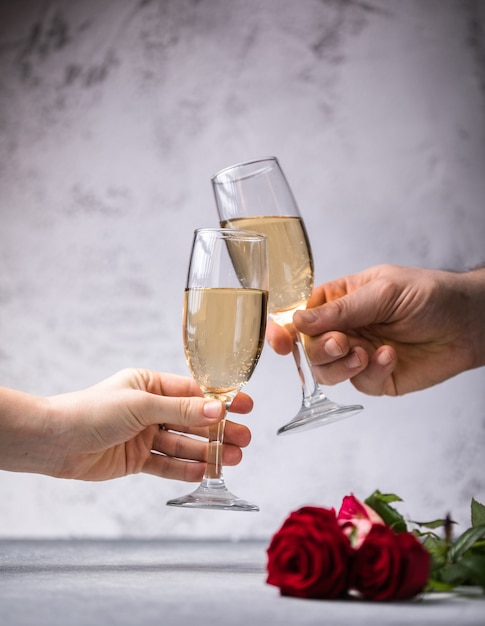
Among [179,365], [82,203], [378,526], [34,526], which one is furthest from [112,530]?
[378,526]

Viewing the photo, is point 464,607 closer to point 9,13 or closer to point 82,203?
point 82,203

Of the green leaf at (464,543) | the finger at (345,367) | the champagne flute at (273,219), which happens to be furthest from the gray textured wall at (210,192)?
the green leaf at (464,543)

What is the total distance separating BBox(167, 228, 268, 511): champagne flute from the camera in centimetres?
124

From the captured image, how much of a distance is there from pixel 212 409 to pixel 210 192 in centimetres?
179

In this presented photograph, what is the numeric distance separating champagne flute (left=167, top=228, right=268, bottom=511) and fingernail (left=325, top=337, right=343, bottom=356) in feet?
1.46

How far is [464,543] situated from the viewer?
939 mm

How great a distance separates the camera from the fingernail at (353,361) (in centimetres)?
179

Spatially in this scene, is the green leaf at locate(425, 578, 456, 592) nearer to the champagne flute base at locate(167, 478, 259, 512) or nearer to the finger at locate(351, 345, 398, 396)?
the champagne flute base at locate(167, 478, 259, 512)

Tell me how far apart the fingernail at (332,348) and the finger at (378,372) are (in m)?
0.12

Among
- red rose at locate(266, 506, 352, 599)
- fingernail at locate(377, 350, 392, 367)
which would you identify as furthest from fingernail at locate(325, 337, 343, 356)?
red rose at locate(266, 506, 352, 599)

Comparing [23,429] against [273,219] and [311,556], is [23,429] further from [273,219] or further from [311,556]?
[311,556]

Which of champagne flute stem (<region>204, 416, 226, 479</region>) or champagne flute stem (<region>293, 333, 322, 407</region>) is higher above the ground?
champagne flute stem (<region>293, 333, 322, 407</region>)

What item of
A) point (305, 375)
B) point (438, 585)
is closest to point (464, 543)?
point (438, 585)

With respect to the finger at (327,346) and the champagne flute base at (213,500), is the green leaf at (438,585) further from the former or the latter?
the finger at (327,346)
